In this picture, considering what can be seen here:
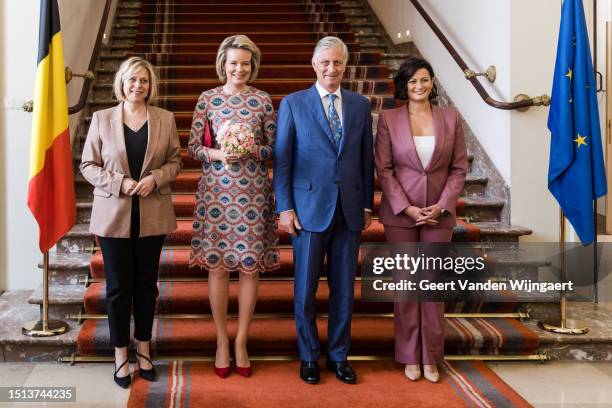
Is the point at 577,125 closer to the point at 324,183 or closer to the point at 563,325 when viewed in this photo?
the point at 563,325

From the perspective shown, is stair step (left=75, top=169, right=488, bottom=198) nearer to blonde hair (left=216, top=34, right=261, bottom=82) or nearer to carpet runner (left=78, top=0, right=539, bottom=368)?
carpet runner (left=78, top=0, right=539, bottom=368)

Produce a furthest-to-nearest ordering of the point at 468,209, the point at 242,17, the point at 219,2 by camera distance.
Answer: the point at 219,2, the point at 242,17, the point at 468,209

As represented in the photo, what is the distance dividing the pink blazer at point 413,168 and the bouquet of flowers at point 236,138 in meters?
0.66

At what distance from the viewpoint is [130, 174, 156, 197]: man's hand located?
9.59 ft

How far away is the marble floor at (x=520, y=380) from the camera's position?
297 centimetres

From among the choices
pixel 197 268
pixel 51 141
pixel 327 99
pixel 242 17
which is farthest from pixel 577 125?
pixel 242 17

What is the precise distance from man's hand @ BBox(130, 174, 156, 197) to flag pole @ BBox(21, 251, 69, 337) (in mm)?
856

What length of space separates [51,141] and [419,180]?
190 centimetres

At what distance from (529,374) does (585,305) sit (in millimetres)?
1115

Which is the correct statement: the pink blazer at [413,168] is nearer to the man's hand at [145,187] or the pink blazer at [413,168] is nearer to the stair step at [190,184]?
the man's hand at [145,187]

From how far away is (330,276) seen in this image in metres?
3.08

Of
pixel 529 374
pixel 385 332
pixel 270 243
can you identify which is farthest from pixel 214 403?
pixel 529 374

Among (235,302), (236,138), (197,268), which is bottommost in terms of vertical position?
(235,302)

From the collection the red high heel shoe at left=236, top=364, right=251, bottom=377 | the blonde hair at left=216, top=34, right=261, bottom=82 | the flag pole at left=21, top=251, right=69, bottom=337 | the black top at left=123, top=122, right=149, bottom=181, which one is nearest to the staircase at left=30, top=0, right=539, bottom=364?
the flag pole at left=21, top=251, right=69, bottom=337
